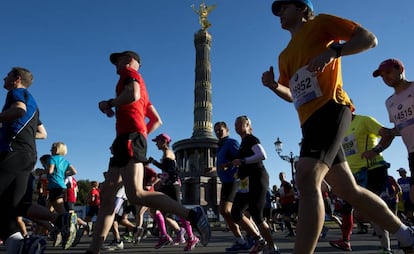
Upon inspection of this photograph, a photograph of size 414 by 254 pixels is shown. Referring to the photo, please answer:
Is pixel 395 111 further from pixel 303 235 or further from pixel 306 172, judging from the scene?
pixel 303 235

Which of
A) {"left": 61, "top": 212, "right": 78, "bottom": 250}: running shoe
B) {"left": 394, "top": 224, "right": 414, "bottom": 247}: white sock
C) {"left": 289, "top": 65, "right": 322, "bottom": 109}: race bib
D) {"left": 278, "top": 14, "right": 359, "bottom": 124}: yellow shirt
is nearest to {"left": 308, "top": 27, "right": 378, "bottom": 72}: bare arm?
{"left": 278, "top": 14, "right": 359, "bottom": 124}: yellow shirt

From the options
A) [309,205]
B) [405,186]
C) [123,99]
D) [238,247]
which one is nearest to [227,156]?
[238,247]

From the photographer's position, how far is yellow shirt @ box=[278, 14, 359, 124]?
9.34 feet

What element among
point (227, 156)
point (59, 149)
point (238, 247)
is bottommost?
point (238, 247)

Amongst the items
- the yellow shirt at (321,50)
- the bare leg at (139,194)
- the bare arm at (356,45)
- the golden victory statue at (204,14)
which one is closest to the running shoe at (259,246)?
the bare leg at (139,194)

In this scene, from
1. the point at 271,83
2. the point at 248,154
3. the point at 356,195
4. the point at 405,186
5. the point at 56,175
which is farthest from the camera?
the point at 405,186

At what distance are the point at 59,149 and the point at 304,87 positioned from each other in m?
6.78

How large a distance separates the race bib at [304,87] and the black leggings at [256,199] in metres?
2.78

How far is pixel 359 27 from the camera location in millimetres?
2771

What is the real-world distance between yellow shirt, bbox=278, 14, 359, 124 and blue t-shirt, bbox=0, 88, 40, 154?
252 cm

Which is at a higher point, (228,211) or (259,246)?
(228,211)

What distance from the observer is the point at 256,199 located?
18.2ft

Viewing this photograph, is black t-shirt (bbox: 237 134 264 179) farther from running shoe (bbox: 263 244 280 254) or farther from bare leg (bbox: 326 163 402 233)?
bare leg (bbox: 326 163 402 233)

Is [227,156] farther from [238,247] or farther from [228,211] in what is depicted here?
[238,247]
